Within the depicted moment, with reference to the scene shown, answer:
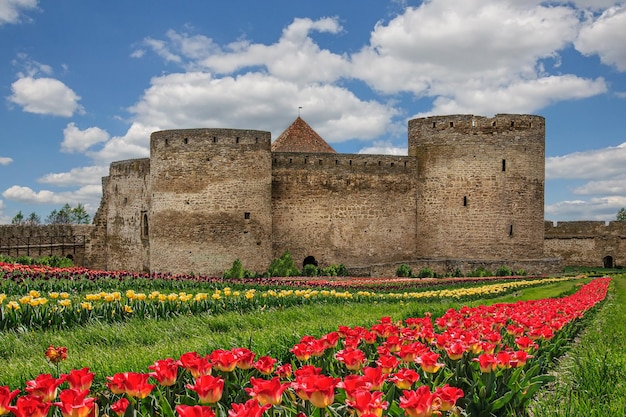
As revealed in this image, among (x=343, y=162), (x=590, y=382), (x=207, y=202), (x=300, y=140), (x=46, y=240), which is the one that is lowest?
(x=590, y=382)

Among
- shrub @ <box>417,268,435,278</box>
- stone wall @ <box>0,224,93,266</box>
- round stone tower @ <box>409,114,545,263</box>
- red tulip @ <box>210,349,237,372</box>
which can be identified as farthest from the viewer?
stone wall @ <box>0,224,93,266</box>

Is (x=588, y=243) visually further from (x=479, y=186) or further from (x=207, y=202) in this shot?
(x=207, y=202)

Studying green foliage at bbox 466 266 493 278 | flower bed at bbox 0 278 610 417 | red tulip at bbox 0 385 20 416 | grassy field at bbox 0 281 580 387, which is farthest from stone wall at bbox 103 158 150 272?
red tulip at bbox 0 385 20 416

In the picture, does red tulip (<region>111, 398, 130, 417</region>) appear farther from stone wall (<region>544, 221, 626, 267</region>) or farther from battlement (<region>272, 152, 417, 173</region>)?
stone wall (<region>544, 221, 626, 267</region>)

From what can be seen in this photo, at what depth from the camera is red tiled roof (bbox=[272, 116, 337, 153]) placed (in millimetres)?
27234

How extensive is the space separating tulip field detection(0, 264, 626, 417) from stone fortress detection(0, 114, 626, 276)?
36.8 feet

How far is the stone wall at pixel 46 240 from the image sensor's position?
28.1m

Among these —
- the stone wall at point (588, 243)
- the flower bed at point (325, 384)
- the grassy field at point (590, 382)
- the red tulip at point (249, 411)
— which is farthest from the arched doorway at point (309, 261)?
the red tulip at point (249, 411)

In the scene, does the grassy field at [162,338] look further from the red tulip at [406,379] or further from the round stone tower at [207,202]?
the round stone tower at [207,202]

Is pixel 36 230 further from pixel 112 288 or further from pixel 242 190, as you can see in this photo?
pixel 112 288

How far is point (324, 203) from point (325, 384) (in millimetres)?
22468

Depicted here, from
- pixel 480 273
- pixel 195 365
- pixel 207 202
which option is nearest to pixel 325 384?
pixel 195 365

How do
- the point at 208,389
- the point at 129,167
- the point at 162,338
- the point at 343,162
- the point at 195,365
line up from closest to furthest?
the point at 208,389 < the point at 195,365 < the point at 162,338 < the point at 343,162 < the point at 129,167

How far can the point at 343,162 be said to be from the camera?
25625mm
